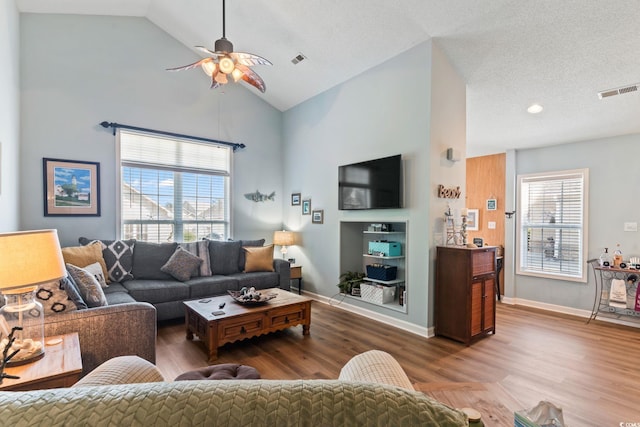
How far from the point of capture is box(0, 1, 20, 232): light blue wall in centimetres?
293

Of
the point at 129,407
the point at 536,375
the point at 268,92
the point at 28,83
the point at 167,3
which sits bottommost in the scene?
the point at 536,375

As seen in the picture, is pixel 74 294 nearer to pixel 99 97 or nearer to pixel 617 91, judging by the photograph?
pixel 99 97

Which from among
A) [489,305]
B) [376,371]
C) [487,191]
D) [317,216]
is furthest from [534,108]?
[376,371]

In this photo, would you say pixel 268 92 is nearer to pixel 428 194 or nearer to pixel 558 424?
pixel 428 194

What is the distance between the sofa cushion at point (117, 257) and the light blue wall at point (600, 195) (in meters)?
5.91

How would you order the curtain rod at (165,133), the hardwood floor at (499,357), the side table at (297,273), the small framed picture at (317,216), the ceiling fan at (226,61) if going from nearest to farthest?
the hardwood floor at (499,357) < the ceiling fan at (226,61) < the curtain rod at (165,133) < the small framed picture at (317,216) < the side table at (297,273)

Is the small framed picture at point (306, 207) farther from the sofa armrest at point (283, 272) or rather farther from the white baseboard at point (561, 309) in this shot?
the white baseboard at point (561, 309)

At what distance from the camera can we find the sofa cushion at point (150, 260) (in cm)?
416

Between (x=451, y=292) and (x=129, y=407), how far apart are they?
346cm

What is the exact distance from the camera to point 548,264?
15.9 feet

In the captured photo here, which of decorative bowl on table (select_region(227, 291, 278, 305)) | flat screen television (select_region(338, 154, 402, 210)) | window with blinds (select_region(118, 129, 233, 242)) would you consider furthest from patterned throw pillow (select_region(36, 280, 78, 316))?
flat screen television (select_region(338, 154, 402, 210))

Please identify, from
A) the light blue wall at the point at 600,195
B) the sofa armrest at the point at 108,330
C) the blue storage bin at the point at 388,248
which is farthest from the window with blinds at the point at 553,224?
the sofa armrest at the point at 108,330

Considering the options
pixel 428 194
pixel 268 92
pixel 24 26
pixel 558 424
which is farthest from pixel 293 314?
pixel 24 26

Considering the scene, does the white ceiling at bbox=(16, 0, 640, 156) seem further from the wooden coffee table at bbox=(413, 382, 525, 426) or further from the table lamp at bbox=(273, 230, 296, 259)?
the wooden coffee table at bbox=(413, 382, 525, 426)
